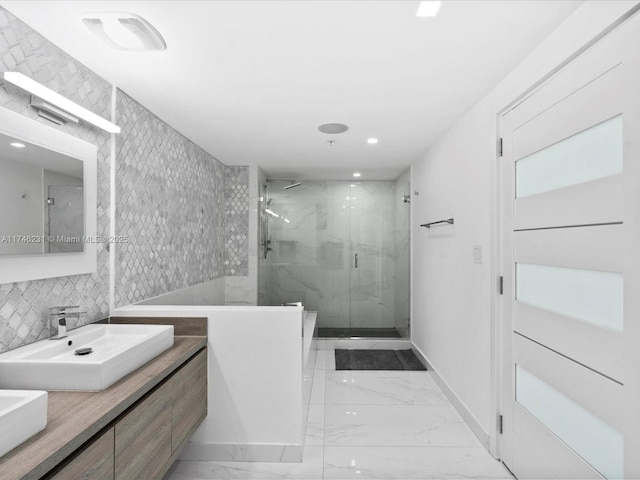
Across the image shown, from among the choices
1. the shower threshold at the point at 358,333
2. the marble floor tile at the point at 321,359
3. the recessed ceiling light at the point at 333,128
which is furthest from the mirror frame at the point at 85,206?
the shower threshold at the point at 358,333

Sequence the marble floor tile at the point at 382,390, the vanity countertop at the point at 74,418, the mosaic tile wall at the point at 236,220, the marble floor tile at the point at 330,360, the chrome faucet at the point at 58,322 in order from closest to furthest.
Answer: the vanity countertop at the point at 74,418 → the chrome faucet at the point at 58,322 → the marble floor tile at the point at 382,390 → the marble floor tile at the point at 330,360 → the mosaic tile wall at the point at 236,220

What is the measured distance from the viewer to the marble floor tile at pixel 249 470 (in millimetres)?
2090

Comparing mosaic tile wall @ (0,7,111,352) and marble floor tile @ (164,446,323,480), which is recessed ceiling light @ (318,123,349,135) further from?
marble floor tile @ (164,446,323,480)

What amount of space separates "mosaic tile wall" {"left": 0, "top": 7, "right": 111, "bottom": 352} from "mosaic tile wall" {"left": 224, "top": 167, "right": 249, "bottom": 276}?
228 centimetres

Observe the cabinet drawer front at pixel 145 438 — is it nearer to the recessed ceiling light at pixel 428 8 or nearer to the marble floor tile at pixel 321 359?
the recessed ceiling light at pixel 428 8

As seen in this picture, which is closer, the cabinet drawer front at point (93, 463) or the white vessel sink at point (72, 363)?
the cabinet drawer front at point (93, 463)

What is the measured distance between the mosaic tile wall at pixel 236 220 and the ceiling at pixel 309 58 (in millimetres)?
1339

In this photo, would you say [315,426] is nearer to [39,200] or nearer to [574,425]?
[574,425]

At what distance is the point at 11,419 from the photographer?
985mm

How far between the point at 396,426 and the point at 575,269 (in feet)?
5.61

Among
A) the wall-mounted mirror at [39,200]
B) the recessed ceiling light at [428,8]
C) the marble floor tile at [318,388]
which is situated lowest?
the marble floor tile at [318,388]

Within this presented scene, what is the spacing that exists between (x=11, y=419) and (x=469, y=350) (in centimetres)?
255

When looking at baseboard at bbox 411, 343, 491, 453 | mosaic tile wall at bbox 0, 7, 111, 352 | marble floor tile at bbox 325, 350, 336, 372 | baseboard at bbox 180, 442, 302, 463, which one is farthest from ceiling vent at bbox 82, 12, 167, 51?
marble floor tile at bbox 325, 350, 336, 372

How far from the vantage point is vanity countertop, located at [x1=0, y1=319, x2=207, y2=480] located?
0.96 m
